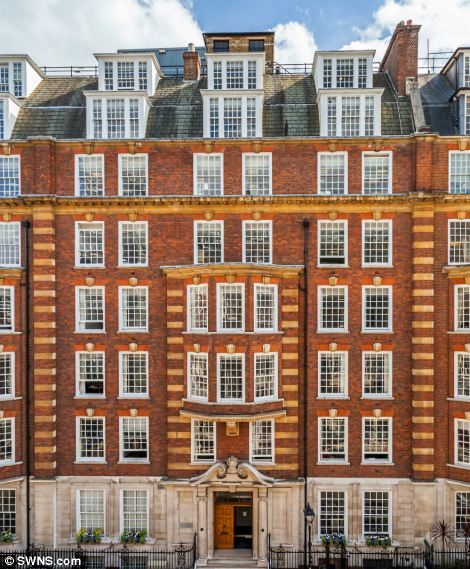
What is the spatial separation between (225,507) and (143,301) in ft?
35.3

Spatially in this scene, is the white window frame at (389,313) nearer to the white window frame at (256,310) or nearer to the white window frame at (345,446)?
the white window frame at (256,310)

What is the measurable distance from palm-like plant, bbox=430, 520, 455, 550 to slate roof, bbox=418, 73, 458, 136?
61.7ft

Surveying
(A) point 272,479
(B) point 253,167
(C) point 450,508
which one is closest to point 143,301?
(B) point 253,167

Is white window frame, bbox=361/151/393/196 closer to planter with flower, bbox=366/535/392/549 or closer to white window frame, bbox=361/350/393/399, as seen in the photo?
white window frame, bbox=361/350/393/399

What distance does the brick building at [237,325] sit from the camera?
2161 centimetres

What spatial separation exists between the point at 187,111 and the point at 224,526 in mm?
21002

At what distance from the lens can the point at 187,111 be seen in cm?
2409

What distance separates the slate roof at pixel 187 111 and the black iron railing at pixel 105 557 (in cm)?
2013

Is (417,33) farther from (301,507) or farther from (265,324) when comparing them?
(301,507)

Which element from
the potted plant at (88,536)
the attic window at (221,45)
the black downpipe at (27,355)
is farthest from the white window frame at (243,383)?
the attic window at (221,45)

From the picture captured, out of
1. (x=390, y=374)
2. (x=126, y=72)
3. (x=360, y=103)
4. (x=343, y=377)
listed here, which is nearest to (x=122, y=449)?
(x=343, y=377)

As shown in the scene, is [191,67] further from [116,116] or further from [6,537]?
[6,537]

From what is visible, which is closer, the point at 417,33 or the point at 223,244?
the point at 223,244

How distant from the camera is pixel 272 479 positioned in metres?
21.5
